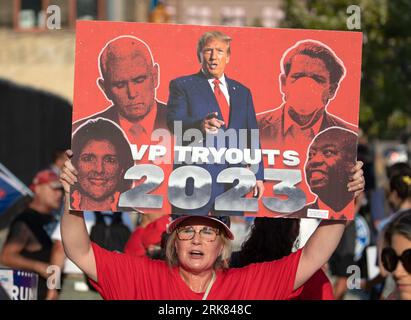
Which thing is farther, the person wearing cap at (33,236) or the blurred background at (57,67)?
the blurred background at (57,67)

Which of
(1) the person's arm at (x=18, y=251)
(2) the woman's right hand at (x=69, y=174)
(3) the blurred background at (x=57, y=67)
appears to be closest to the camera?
(2) the woman's right hand at (x=69, y=174)

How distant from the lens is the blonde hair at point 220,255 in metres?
5.13

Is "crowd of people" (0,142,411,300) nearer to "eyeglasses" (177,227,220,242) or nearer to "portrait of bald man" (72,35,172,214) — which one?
"eyeglasses" (177,227,220,242)

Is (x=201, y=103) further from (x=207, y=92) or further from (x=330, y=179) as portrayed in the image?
(x=330, y=179)

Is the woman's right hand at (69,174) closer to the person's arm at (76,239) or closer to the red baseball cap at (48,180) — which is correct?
the person's arm at (76,239)

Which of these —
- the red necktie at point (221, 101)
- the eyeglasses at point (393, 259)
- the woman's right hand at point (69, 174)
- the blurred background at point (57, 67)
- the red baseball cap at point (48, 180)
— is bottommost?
the eyeglasses at point (393, 259)

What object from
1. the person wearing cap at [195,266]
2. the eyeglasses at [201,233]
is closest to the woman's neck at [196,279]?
the person wearing cap at [195,266]

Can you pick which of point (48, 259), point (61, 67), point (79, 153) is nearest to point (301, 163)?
point (79, 153)

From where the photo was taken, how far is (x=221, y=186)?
493 centimetres

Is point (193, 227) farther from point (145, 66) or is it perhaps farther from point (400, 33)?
point (400, 33)

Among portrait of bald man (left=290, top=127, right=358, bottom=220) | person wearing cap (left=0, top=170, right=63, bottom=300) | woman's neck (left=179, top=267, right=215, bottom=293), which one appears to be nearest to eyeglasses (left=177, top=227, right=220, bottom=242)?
woman's neck (left=179, top=267, right=215, bottom=293)

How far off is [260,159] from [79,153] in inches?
30.2
